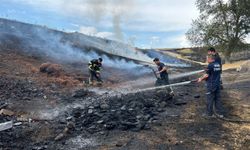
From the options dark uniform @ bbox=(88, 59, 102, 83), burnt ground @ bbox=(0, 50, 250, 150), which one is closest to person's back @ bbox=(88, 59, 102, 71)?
dark uniform @ bbox=(88, 59, 102, 83)

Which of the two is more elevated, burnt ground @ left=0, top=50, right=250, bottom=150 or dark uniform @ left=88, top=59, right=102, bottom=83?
dark uniform @ left=88, top=59, right=102, bottom=83

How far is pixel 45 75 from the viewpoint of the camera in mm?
21828

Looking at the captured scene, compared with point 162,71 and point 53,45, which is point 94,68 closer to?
point 162,71

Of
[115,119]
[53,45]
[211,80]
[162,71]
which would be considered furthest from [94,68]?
[53,45]

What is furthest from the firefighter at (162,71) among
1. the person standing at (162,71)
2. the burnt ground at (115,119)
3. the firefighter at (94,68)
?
the firefighter at (94,68)

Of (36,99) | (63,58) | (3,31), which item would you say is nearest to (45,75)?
(36,99)

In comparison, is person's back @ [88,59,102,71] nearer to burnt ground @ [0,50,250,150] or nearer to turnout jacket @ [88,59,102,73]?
turnout jacket @ [88,59,102,73]

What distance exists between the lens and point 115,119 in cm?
1226

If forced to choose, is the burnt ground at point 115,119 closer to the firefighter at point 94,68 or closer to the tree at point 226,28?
the firefighter at point 94,68

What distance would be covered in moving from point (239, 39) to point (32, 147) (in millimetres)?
33855

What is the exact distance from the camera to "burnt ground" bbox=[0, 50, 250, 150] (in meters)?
10.6

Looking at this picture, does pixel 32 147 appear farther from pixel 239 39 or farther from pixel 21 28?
pixel 239 39

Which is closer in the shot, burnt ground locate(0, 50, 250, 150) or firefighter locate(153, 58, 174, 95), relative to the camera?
burnt ground locate(0, 50, 250, 150)

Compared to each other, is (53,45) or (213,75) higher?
(53,45)
